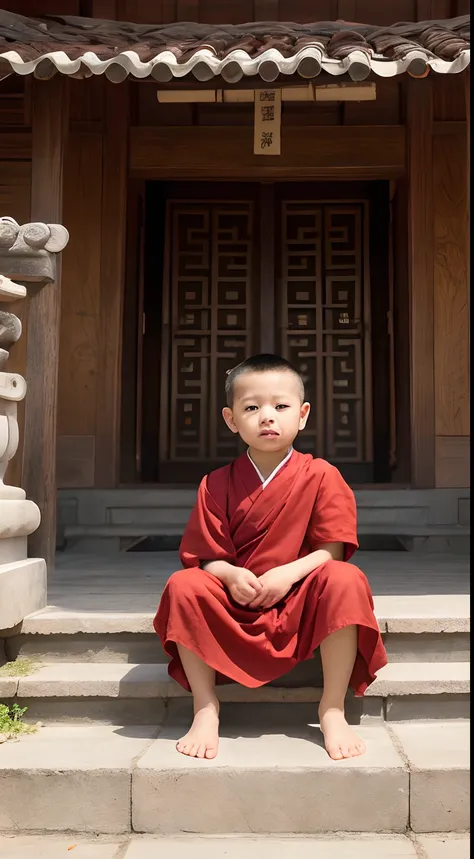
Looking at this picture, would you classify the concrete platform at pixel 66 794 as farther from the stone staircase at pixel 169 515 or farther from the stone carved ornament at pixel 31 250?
the stone staircase at pixel 169 515

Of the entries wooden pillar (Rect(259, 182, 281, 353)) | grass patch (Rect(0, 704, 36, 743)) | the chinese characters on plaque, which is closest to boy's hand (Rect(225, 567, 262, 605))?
grass patch (Rect(0, 704, 36, 743))

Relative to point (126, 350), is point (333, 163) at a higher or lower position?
higher

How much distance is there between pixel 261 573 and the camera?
2.87m

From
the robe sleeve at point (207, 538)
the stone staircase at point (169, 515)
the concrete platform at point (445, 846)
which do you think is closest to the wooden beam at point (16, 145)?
the stone staircase at point (169, 515)

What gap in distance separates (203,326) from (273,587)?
16.2 feet

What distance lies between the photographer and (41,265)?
3.92 m

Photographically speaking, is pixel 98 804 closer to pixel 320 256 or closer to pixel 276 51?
pixel 276 51

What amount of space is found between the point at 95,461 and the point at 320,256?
2864 millimetres

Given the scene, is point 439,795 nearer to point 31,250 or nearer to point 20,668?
point 20,668

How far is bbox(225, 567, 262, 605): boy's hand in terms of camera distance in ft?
8.91

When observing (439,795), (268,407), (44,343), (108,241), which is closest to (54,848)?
(439,795)

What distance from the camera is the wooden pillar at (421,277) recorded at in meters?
6.47

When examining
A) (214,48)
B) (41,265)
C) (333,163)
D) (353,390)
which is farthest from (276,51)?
(353,390)

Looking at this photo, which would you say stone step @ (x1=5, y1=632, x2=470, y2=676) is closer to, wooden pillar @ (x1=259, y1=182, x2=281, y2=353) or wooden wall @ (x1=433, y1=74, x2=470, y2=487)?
wooden wall @ (x1=433, y1=74, x2=470, y2=487)
